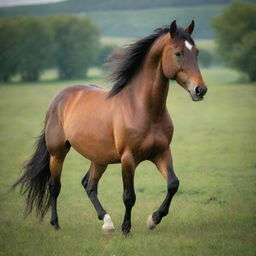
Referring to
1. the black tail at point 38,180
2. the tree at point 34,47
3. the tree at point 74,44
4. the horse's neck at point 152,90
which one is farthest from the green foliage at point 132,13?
the horse's neck at point 152,90

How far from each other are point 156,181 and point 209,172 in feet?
4.61

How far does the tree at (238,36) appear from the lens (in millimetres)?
52031

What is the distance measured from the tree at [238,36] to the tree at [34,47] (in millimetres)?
22813

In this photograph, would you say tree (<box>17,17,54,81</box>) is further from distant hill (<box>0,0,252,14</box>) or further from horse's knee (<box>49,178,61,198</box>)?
horse's knee (<box>49,178,61,198</box>)

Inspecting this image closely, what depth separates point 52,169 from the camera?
25.9 ft

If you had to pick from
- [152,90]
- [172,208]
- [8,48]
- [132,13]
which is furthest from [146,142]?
[132,13]

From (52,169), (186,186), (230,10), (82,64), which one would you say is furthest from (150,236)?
(82,64)

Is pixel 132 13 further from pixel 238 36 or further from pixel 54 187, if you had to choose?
pixel 54 187

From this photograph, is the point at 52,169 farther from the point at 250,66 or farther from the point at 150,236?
the point at 250,66

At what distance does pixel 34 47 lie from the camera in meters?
67.7

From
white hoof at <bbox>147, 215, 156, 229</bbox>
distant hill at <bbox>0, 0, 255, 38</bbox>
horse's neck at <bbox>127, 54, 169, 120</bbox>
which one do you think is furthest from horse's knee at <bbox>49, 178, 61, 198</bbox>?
distant hill at <bbox>0, 0, 255, 38</bbox>

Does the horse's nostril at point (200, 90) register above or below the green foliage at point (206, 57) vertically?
above

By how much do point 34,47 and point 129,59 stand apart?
62700mm

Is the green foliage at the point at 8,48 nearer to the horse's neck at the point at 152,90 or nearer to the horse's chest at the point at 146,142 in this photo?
the horse's neck at the point at 152,90
